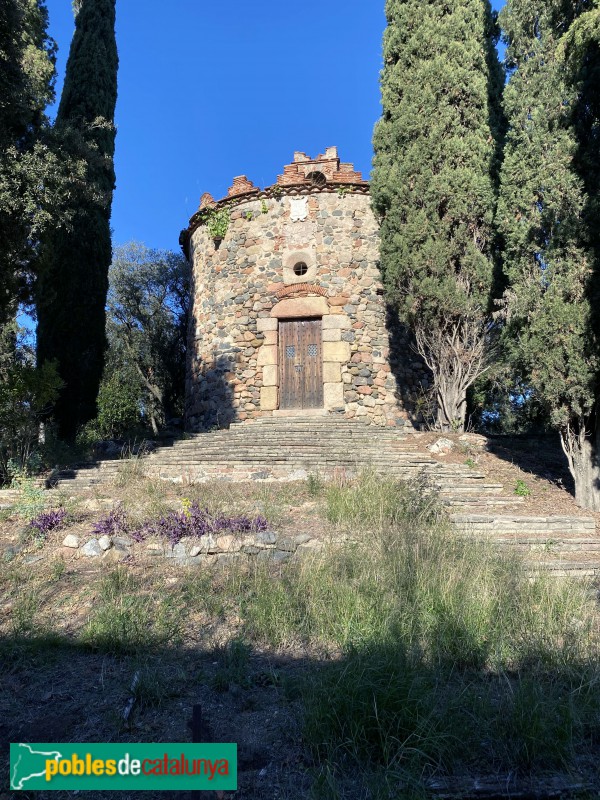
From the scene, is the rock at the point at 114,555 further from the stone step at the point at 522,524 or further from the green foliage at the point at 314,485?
the stone step at the point at 522,524

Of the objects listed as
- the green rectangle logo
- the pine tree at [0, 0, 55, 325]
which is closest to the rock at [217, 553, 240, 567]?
the green rectangle logo

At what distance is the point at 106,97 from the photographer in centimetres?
1279

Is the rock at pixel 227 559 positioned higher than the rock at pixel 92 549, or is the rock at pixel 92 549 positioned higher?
the rock at pixel 92 549

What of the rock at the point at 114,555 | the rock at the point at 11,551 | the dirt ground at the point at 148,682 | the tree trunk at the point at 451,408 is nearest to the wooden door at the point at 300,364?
the tree trunk at the point at 451,408

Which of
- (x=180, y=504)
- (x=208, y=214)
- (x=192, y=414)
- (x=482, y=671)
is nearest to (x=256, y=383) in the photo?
(x=192, y=414)

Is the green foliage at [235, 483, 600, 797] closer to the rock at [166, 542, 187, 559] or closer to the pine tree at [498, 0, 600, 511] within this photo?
the rock at [166, 542, 187, 559]

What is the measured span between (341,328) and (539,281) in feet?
18.2

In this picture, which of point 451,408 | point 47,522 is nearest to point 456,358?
point 451,408

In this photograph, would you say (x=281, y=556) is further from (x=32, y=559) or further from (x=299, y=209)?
(x=299, y=209)

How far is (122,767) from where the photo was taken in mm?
2070

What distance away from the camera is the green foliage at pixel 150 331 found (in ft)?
59.1

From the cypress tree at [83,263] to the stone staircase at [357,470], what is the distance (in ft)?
10.6

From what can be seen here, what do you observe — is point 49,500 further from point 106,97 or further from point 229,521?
point 106,97

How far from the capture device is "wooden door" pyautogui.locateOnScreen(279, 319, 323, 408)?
1219 centimetres
